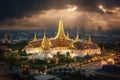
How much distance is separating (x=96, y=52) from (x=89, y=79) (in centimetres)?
511

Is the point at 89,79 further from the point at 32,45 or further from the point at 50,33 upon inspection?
the point at 50,33

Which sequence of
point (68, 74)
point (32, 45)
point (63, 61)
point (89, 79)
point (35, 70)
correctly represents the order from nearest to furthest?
1. point (89, 79)
2. point (68, 74)
3. point (35, 70)
4. point (63, 61)
5. point (32, 45)

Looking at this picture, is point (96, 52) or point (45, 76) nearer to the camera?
point (45, 76)

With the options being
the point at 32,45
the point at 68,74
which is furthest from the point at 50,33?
the point at 68,74

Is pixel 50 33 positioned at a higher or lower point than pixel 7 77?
higher

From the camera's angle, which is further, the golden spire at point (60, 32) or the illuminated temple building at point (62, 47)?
the golden spire at point (60, 32)

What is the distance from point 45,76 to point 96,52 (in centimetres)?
493

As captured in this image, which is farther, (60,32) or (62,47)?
(60,32)

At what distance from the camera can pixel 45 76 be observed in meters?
7.20

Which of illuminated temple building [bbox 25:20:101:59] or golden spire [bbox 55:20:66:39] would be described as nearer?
illuminated temple building [bbox 25:20:101:59]

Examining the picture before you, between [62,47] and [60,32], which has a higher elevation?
[60,32]

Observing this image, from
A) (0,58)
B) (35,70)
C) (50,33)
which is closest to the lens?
(35,70)

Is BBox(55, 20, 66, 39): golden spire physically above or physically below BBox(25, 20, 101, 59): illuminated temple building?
above

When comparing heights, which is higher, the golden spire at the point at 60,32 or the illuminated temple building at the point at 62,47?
the golden spire at the point at 60,32
